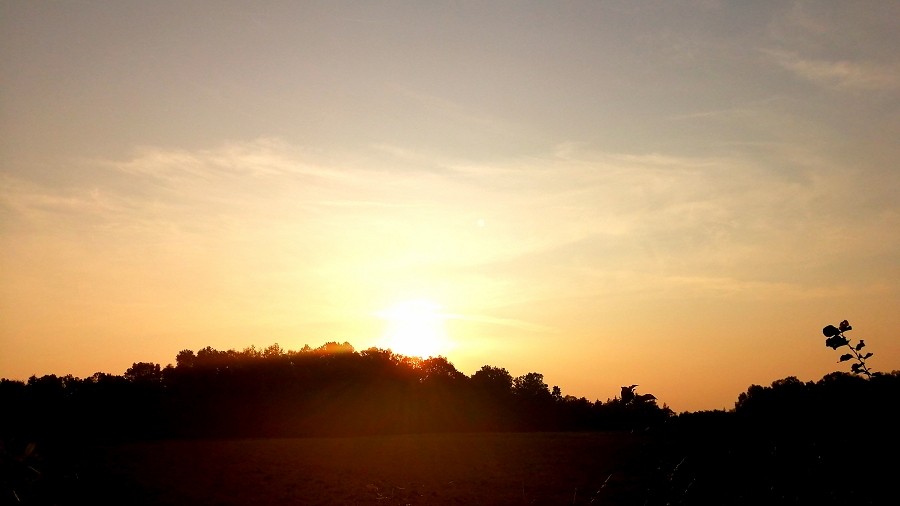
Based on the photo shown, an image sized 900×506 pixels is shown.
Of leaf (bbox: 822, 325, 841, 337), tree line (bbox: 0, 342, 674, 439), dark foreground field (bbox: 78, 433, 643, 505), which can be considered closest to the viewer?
leaf (bbox: 822, 325, 841, 337)

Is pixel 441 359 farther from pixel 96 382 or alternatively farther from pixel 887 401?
pixel 887 401

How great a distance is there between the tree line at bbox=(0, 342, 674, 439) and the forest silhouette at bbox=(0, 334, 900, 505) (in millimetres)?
187

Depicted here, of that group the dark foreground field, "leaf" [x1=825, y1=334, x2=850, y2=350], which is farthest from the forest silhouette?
the dark foreground field

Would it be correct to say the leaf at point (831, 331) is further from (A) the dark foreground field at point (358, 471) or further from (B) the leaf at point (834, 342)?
(A) the dark foreground field at point (358, 471)

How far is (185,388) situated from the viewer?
68.4 m

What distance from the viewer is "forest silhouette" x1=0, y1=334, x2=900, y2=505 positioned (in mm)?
4223

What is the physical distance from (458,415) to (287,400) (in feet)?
67.1

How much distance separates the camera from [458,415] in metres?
75.9

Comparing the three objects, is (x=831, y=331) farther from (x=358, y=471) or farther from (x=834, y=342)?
(x=358, y=471)

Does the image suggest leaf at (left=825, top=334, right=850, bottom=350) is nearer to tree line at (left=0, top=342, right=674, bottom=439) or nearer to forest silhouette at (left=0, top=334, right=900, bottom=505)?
forest silhouette at (left=0, top=334, right=900, bottom=505)

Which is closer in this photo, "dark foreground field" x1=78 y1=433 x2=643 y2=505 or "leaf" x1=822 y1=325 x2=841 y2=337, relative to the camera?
"leaf" x1=822 y1=325 x2=841 y2=337

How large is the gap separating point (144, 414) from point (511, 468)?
3741cm

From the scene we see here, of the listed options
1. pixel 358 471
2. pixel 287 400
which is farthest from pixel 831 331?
pixel 287 400

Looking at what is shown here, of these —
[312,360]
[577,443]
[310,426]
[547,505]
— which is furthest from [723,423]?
[312,360]
